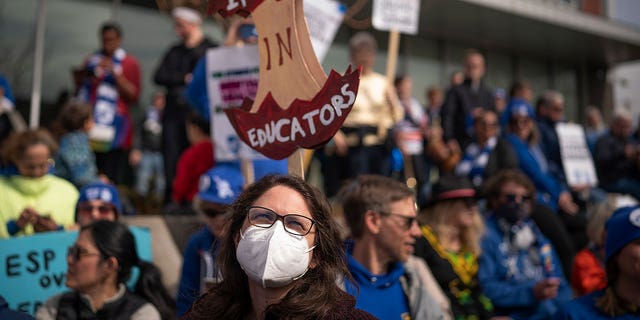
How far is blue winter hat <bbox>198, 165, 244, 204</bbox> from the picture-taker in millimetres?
4781

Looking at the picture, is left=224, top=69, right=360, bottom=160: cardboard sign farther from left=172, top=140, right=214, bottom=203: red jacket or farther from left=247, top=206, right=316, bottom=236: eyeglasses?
left=172, top=140, right=214, bottom=203: red jacket

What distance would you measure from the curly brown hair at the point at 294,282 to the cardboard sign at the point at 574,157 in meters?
6.54

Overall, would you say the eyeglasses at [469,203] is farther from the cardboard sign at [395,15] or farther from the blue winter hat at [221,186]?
the cardboard sign at [395,15]

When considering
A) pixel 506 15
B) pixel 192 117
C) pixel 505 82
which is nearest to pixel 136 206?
pixel 192 117

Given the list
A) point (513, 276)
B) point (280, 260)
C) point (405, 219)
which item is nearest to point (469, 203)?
point (513, 276)

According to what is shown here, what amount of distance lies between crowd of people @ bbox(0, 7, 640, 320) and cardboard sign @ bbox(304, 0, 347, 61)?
28.7 inches

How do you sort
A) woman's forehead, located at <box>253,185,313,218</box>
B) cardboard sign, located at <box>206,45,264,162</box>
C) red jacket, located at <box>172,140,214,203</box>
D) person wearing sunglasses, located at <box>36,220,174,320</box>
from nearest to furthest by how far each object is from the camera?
woman's forehead, located at <box>253,185,313,218</box>, person wearing sunglasses, located at <box>36,220,174,320</box>, cardboard sign, located at <box>206,45,264,162</box>, red jacket, located at <box>172,140,214,203</box>

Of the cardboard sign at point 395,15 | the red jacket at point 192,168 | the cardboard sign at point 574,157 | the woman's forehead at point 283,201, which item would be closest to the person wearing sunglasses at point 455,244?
the red jacket at point 192,168

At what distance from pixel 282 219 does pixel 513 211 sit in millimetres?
3565

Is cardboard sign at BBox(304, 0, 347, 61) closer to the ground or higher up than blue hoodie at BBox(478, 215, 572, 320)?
higher up

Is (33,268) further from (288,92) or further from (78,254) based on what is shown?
(288,92)

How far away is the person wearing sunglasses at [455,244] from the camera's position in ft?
17.0

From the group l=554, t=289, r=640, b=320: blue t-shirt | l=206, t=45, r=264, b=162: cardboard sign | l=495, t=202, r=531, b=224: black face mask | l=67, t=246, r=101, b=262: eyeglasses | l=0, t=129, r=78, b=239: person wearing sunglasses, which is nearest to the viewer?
l=554, t=289, r=640, b=320: blue t-shirt

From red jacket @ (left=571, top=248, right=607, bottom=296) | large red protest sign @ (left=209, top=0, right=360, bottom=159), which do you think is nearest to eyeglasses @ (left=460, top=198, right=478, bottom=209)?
red jacket @ (left=571, top=248, right=607, bottom=296)
